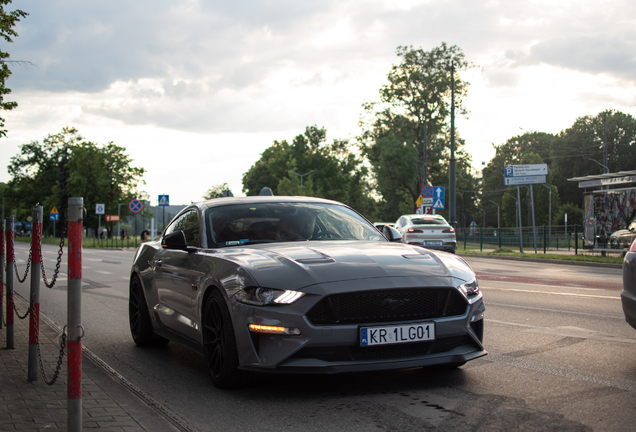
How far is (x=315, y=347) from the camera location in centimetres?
440

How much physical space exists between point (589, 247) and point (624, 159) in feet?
183

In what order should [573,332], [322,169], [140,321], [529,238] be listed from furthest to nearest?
[322,169] → [529,238] → [573,332] → [140,321]

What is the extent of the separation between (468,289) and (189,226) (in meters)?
2.81

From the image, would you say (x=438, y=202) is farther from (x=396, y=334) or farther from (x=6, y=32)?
(x=396, y=334)

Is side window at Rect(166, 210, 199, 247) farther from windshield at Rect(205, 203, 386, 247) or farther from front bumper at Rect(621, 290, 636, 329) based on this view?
front bumper at Rect(621, 290, 636, 329)


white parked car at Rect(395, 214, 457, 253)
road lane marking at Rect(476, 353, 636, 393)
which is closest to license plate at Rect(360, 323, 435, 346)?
road lane marking at Rect(476, 353, 636, 393)

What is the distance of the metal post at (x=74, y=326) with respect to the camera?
341 cm

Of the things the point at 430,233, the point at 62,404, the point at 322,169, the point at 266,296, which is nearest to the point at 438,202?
the point at 430,233

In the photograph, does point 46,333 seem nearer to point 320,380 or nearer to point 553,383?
point 320,380

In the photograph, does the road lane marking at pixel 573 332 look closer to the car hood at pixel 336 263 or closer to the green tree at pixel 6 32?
the car hood at pixel 336 263

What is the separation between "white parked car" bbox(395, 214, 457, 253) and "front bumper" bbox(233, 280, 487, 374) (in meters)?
20.8

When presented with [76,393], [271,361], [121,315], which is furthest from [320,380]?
[121,315]

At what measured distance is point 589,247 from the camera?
2720cm

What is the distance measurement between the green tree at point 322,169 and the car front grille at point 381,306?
84.6 metres
